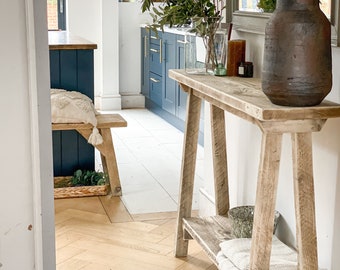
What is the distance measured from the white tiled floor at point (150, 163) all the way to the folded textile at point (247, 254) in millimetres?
1234

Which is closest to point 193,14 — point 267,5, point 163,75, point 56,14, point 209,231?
point 267,5

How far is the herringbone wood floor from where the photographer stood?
2.74 meters

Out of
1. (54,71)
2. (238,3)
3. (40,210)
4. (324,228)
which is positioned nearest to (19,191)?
(40,210)

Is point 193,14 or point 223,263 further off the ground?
point 193,14

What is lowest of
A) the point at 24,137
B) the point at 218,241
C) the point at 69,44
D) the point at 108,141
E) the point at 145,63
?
the point at 218,241

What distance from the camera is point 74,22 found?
20.9 feet

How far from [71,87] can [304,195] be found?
7.84ft

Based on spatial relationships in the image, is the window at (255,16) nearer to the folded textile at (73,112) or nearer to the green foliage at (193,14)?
the green foliage at (193,14)

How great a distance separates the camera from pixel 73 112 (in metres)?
3.60

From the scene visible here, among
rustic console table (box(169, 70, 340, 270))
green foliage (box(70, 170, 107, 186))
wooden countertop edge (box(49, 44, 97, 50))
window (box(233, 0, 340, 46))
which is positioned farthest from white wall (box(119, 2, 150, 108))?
rustic console table (box(169, 70, 340, 270))

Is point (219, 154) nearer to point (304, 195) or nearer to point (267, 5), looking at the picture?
point (267, 5)

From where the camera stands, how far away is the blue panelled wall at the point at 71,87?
388cm

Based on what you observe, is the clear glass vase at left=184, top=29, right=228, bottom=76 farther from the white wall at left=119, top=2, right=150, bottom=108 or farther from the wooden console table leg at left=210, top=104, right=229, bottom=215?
the white wall at left=119, top=2, right=150, bottom=108

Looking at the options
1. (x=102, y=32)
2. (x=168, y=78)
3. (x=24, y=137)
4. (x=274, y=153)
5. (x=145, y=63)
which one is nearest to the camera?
(x=24, y=137)
